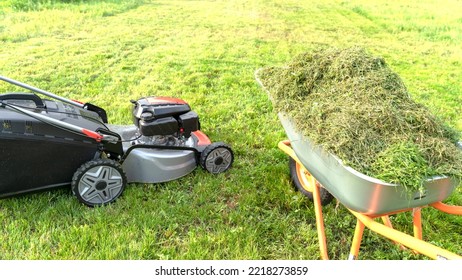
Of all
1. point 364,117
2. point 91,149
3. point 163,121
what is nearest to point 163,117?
point 163,121

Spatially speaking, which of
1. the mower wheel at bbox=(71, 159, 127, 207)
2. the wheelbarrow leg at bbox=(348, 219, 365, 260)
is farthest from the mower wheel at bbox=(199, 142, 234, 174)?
the wheelbarrow leg at bbox=(348, 219, 365, 260)

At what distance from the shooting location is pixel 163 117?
3.00m

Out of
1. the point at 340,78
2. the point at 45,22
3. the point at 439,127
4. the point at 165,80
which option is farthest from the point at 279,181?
the point at 45,22

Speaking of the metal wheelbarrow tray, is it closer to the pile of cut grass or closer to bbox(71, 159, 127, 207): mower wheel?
the pile of cut grass

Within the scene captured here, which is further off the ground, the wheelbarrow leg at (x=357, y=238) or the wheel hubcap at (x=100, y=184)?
the wheelbarrow leg at (x=357, y=238)

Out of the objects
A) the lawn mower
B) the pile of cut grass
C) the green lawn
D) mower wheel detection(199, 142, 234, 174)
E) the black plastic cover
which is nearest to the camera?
the pile of cut grass

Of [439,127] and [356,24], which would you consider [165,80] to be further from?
[356,24]

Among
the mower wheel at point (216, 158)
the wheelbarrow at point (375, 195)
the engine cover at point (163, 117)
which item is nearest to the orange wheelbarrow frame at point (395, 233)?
the wheelbarrow at point (375, 195)

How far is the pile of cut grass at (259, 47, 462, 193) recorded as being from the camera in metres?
1.96

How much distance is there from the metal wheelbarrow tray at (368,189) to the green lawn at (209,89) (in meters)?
0.75

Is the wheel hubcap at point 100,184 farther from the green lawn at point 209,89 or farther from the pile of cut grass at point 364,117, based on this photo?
the pile of cut grass at point 364,117

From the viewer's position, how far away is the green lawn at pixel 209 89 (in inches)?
105

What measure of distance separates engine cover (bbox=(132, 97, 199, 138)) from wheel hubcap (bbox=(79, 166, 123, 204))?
1.20ft

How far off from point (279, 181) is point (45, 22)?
6171mm
